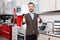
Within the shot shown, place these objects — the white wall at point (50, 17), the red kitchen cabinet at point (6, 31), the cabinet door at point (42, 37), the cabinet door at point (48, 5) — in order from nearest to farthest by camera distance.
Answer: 1. the cabinet door at point (42, 37)
2. the cabinet door at point (48, 5)
3. the white wall at point (50, 17)
4. the red kitchen cabinet at point (6, 31)

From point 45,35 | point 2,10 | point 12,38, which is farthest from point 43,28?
point 2,10

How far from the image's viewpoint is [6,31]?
5.74m

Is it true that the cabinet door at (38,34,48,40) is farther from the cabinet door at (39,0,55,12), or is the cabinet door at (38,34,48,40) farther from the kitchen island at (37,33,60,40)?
the cabinet door at (39,0,55,12)

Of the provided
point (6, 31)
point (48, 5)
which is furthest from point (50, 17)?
point (6, 31)

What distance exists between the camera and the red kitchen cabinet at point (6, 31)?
17.3 feet

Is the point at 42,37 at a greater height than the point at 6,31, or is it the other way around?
the point at 42,37

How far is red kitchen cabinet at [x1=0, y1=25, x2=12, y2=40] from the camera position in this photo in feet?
17.3

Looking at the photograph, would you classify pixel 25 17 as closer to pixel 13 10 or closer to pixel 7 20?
pixel 13 10

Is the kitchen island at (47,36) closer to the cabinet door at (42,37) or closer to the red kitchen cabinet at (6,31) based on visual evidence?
the cabinet door at (42,37)

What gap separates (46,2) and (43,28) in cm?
69

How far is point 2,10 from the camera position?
6.96 m

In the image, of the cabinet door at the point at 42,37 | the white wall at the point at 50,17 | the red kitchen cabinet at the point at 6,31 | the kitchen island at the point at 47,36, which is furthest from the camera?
the red kitchen cabinet at the point at 6,31

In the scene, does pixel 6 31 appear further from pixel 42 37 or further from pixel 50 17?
pixel 42 37

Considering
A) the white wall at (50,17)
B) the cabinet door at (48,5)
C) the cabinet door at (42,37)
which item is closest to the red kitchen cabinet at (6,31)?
the white wall at (50,17)
